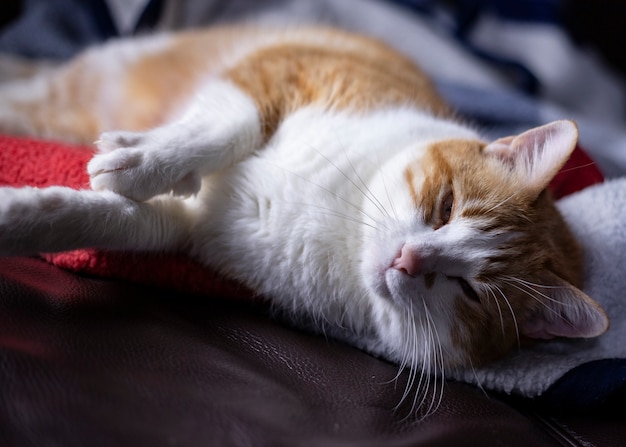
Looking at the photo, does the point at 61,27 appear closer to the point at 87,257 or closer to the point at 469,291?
Answer: the point at 87,257

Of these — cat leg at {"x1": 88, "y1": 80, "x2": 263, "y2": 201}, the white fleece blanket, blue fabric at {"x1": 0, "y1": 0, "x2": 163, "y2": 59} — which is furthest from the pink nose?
blue fabric at {"x1": 0, "y1": 0, "x2": 163, "y2": 59}

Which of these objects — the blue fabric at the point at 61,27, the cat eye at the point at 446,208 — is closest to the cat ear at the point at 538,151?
the cat eye at the point at 446,208

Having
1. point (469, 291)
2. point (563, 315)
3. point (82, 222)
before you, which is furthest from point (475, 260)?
point (82, 222)

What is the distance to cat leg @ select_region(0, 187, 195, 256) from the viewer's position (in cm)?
92

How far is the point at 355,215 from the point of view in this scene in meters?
1.23

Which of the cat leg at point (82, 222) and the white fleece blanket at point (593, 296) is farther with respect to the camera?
the white fleece blanket at point (593, 296)

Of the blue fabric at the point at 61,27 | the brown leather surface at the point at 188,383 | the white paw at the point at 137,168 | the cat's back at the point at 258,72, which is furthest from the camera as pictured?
the blue fabric at the point at 61,27

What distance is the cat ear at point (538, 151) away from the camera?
3.83 ft

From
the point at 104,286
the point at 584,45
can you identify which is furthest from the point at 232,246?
the point at 584,45

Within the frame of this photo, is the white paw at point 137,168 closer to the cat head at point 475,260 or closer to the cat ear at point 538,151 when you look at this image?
the cat head at point 475,260

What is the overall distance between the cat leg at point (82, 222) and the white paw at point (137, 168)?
1.0 inches

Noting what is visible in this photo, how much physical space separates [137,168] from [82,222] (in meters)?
0.14

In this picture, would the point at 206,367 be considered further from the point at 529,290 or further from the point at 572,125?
the point at 572,125

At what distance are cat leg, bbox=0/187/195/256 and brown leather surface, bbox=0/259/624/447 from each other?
0.23 ft
